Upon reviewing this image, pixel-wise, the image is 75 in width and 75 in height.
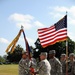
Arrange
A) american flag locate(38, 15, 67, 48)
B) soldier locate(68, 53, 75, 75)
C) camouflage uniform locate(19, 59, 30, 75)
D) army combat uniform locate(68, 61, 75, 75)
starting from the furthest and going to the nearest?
army combat uniform locate(68, 61, 75, 75), soldier locate(68, 53, 75, 75), american flag locate(38, 15, 67, 48), camouflage uniform locate(19, 59, 30, 75)

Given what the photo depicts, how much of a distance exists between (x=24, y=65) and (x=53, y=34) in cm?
215

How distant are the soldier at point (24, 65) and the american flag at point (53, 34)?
1.04 metres

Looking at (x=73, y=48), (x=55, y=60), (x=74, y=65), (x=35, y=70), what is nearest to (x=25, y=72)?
(x=35, y=70)

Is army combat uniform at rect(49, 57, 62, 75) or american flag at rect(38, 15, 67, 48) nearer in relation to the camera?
army combat uniform at rect(49, 57, 62, 75)

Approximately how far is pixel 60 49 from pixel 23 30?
60.5 m

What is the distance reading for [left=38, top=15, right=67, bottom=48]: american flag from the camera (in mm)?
14602

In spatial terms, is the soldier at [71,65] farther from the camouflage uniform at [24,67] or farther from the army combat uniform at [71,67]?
the camouflage uniform at [24,67]

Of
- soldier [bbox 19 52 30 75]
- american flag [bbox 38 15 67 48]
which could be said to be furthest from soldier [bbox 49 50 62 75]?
soldier [bbox 19 52 30 75]

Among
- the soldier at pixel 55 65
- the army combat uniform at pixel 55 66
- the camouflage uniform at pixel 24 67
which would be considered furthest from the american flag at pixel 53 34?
the camouflage uniform at pixel 24 67

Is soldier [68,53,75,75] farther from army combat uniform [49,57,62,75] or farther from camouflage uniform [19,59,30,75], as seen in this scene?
camouflage uniform [19,59,30,75]

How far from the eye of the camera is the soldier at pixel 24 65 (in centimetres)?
1390

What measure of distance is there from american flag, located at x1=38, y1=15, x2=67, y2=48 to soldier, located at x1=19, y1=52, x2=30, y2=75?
1.04 m

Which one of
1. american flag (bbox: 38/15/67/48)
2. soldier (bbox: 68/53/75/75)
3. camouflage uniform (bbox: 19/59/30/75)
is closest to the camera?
camouflage uniform (bbox: 19/59/30/75)

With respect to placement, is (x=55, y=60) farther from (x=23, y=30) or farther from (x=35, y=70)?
(x=23, y=30)
